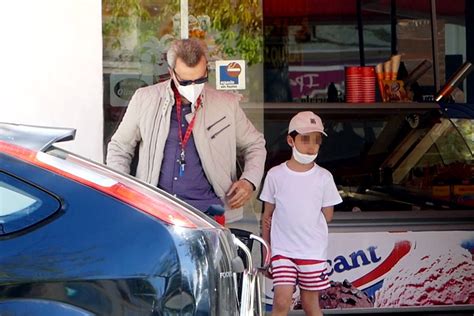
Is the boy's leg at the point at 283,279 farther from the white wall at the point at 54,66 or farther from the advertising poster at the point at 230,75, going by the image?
the advertising poster at the point at 230,75

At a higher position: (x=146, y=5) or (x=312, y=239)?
(x=146, y=5)

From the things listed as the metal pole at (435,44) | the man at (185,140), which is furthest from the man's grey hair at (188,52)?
the metal pole at (435,44)

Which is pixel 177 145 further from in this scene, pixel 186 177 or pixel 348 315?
pixel 348 315

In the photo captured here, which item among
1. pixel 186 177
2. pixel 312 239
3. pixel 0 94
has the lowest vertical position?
pixel 312 239

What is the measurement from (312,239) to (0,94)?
2266 mm

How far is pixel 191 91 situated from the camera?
6.18 m

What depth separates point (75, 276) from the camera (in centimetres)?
377

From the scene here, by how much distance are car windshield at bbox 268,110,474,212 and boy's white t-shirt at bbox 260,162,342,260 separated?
1.66 m

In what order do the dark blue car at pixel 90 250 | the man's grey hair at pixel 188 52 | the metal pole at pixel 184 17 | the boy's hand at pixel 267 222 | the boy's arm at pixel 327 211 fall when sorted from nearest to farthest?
the dark blue car at pixel 90 250, the man's grey hair at pixel 188 52, the boy's arm at pixel 327 211, the boy's hand at pixel 267 222, the metal pole at pixel 184 17

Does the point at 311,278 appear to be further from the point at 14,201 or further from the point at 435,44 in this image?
the point at 435,44

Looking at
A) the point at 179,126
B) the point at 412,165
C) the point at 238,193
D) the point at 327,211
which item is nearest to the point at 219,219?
the point at 238,193

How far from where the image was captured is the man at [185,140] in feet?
20.1

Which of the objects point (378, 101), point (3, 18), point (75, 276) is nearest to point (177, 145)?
point (3, 18)

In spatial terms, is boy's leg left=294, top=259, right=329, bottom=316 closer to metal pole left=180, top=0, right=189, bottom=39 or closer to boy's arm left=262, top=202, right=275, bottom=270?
boy's arm left=262, top=202, right=275, bottom=270
